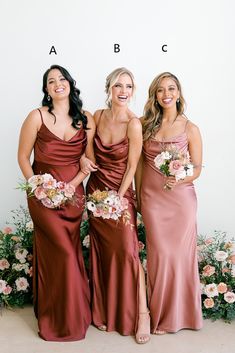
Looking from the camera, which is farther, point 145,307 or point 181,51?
point 181,51

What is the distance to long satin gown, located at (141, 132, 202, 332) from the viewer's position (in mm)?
3980

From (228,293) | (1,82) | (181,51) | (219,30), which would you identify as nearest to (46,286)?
(228,293)

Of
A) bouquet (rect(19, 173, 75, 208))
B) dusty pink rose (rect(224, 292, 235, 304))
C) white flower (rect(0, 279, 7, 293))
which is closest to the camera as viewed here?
bouquet (rect(19, 173, 75, 208))

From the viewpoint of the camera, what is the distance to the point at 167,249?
3.98 m

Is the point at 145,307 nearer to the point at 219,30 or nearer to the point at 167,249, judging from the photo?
the point at 167,249

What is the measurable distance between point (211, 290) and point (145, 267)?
583mm

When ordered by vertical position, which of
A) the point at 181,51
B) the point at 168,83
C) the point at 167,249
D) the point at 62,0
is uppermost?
the point at 62,0

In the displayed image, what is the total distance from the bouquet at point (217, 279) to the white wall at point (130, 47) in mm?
1185

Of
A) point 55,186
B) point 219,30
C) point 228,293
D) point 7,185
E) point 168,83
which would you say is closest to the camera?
point 55,186

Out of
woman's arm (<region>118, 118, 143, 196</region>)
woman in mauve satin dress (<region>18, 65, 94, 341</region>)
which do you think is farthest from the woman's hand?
woman's arm (<region>118, 118, 143, 196</region>)

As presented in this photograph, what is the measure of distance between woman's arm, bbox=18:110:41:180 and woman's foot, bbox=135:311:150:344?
1420mm

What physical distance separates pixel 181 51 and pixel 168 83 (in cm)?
117

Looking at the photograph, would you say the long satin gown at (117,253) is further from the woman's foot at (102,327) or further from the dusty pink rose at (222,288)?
the dusty pink rose at (222,288)

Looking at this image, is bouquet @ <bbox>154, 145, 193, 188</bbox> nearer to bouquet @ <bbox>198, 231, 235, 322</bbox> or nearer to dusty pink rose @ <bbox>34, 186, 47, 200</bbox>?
dusty pink rose @ <bbox>34, 186, 47, 200</bbox>
